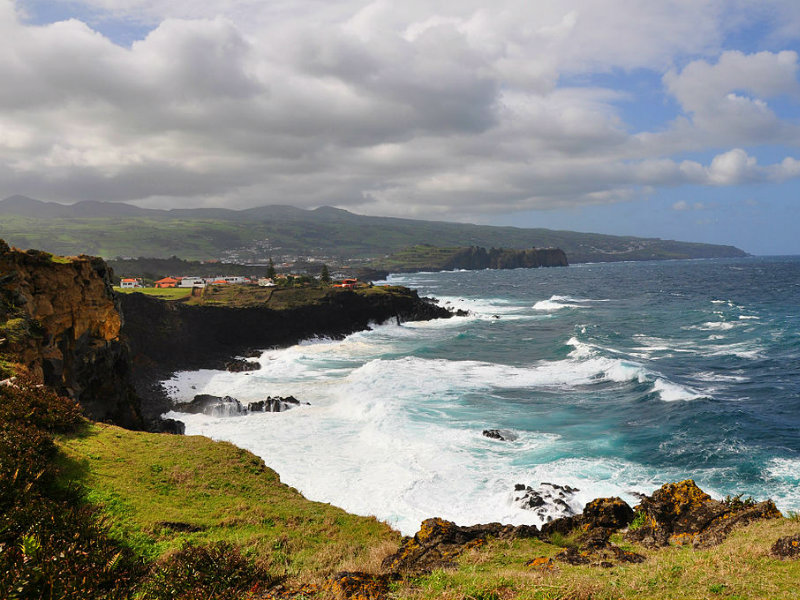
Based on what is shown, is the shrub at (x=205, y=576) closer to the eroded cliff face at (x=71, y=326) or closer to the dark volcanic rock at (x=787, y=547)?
the dark volcanic rock at (x=787, y=547)

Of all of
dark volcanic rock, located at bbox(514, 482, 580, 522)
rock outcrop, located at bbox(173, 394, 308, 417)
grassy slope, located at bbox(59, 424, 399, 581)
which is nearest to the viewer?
grassy slope, located at bbox(59, 424, 399, 581)

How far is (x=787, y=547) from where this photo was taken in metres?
8.72

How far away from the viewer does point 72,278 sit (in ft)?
96.6

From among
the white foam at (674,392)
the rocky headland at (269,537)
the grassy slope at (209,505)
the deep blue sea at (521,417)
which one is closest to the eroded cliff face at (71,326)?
the rocky headland at (269,537)

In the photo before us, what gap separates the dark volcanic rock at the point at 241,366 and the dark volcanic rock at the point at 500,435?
30874 millimetres

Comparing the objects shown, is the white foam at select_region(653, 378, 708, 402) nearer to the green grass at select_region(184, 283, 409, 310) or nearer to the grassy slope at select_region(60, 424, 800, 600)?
the grassy slope at select_region(60, 424, 800, 600)

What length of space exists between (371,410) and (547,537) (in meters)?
20.4

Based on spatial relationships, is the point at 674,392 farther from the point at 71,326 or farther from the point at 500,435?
the point at 71,326

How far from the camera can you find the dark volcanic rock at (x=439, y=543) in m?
9.67

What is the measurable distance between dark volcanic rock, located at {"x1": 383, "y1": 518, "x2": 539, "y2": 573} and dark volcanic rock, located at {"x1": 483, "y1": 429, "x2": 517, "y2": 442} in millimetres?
13605

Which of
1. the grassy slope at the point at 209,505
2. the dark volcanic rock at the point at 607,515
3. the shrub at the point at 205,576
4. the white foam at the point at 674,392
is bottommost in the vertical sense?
the white foam at the point at 674,392

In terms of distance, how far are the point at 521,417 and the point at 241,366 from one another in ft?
106

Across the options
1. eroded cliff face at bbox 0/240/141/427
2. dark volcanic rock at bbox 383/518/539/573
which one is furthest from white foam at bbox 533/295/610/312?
dark volcanic rock at bbox 383/518/539/573

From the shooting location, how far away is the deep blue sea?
21.2m
